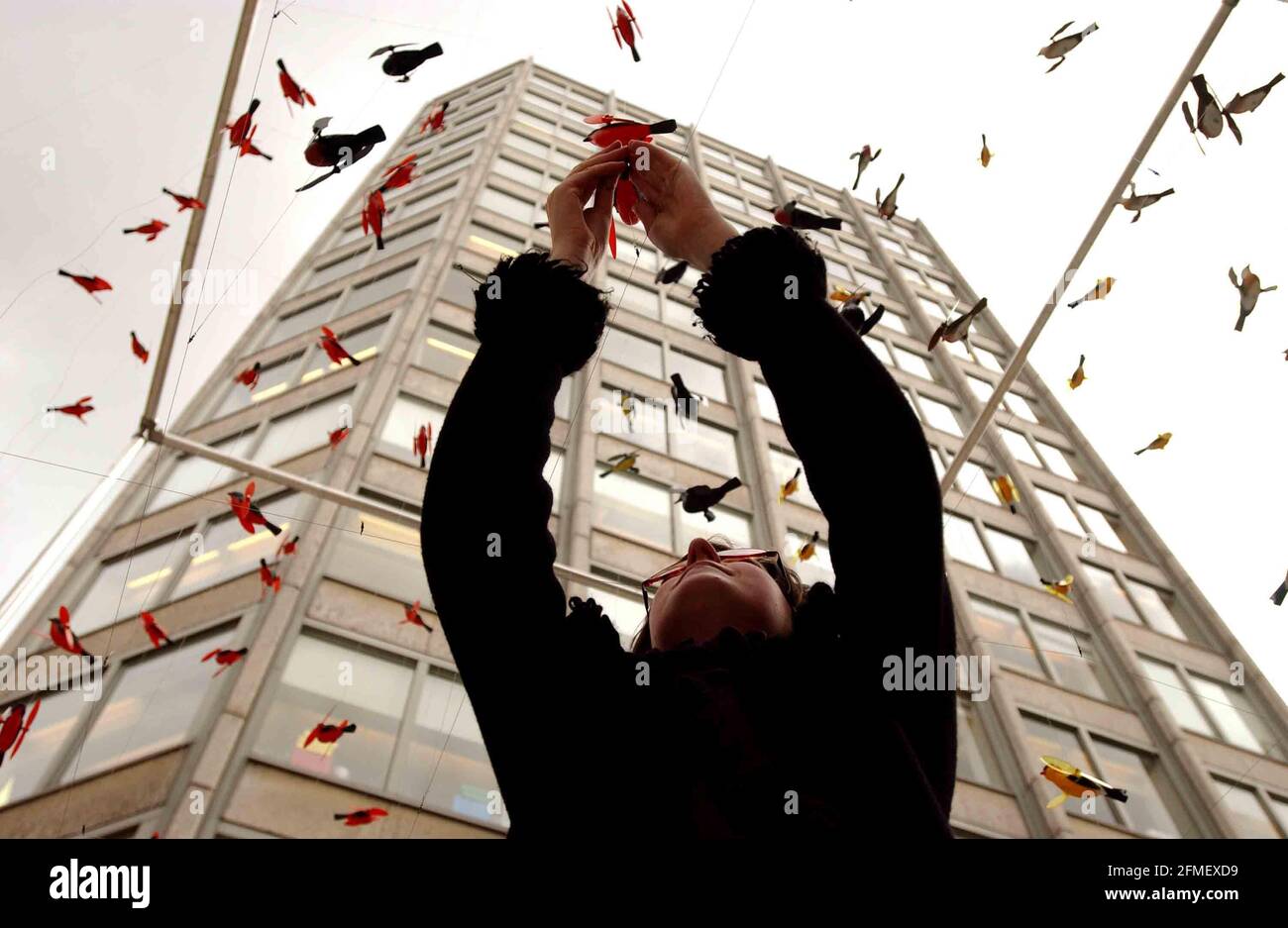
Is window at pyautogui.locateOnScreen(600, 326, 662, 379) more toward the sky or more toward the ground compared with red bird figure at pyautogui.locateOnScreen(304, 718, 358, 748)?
more toward the sky

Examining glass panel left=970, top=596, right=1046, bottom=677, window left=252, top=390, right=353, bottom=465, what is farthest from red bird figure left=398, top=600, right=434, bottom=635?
glass panel left=970, top=596, right=1046, bottom=677

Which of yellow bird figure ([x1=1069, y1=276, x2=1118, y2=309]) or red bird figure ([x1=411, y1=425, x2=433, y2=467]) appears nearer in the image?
yellow bird figure ([x1=1069, y1=276, x2=1118, y2=309])

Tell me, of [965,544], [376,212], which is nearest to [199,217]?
[376,212]

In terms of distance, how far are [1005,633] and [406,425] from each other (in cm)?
1280

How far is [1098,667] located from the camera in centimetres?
1839

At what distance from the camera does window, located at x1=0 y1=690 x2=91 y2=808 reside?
972cm

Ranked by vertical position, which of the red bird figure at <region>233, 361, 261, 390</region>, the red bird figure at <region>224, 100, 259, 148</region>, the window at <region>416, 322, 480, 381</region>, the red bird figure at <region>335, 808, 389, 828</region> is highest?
the window at <region>416, 322, 480, 381</region>

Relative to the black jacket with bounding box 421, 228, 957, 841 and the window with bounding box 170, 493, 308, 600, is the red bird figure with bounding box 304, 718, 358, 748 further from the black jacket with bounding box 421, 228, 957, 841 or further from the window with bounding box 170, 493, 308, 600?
the black jacket with bounding box 421, 228, 957, 841

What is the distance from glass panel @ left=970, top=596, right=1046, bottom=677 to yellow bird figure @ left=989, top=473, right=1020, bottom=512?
359 cm

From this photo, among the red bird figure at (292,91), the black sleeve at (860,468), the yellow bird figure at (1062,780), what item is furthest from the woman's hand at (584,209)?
the yellow bird figure at (1062,780)

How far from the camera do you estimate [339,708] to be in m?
11.0

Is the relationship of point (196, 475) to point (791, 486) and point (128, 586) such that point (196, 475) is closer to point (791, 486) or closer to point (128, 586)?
point (128, 586)
